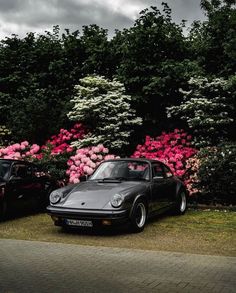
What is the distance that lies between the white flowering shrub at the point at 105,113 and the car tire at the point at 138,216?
668 cm

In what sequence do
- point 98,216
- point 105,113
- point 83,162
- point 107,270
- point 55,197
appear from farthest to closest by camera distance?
point 105,113, point 83,162, point 55,197, point 98,216, point 107,270

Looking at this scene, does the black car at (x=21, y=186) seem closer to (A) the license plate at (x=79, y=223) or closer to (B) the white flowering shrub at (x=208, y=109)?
(A) the license plate at (x=79, y=223)

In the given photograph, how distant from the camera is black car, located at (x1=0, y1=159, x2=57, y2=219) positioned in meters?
10.4

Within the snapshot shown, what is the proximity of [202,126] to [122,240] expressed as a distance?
8600 mm

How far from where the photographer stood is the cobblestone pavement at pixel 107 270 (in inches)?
210

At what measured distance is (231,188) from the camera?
1280cm

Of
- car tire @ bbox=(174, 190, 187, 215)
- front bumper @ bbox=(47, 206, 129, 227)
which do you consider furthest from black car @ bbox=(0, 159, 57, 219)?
car tire @ bbox=(174, 190, 187, 215)

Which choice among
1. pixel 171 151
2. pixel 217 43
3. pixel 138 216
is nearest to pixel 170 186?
pixel 138 216

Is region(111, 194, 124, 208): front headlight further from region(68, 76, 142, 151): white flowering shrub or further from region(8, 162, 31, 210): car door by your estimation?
region(68, 76, 142, 151): white flowering shrub

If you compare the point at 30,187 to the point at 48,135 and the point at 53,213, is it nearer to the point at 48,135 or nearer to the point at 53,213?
the point at 53,213

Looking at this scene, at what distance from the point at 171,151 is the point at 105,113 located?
3.17 m

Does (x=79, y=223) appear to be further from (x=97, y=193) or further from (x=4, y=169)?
(x=4, y=169)

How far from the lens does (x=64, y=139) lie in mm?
17000

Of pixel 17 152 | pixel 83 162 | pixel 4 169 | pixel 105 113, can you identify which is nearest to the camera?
pixel 4 169
